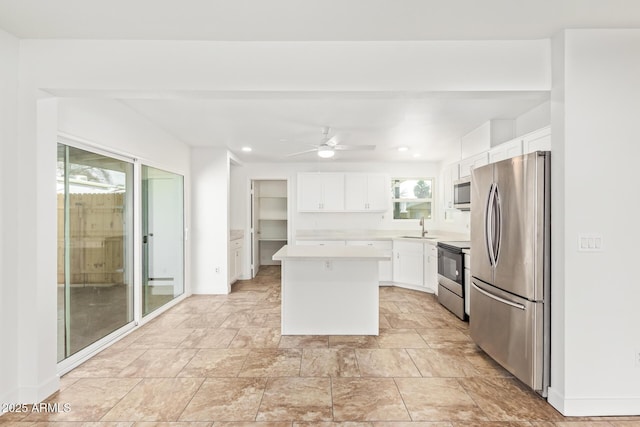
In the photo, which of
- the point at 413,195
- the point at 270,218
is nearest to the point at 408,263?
the point at 413,195

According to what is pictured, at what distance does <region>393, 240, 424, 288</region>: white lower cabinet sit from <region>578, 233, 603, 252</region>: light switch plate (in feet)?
11.6

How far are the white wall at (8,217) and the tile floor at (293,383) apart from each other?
318 mm

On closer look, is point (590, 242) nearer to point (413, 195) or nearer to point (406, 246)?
point (406, 246)

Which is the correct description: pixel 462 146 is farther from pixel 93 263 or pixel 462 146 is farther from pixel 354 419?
pixel 93 263

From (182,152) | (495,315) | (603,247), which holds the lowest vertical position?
(495,315)

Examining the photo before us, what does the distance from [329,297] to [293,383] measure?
117 centimetres

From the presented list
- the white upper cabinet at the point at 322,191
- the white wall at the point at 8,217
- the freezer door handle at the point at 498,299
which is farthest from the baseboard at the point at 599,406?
the white upper cabinet at the point at 322,191

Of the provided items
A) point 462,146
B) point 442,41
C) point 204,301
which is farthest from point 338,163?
point 442,41

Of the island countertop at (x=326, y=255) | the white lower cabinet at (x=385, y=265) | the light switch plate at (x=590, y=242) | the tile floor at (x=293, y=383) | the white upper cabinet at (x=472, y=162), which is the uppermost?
the white upper cabinet at (x=472, y=162)

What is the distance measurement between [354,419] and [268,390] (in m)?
0.70

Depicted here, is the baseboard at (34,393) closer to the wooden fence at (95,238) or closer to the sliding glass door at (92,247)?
the sliding glass door at (92,247)

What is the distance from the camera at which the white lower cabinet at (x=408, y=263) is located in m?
5.75

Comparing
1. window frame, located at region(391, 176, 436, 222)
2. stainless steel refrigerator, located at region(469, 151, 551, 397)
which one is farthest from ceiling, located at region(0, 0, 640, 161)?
window frame, located at region(391, 176, 436, 222)

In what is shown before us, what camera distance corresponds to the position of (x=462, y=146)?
4.79 meters
